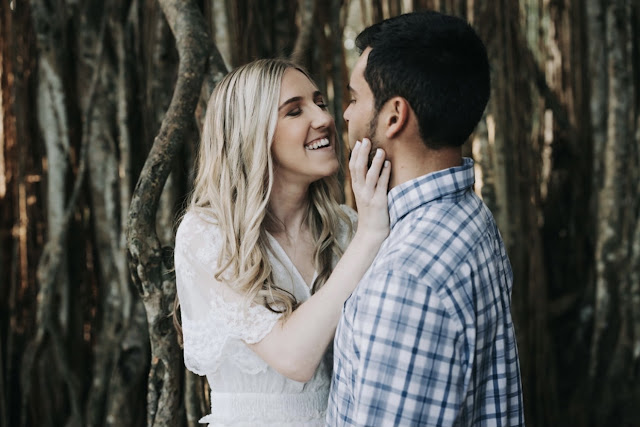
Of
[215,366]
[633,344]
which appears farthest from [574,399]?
[215,366]

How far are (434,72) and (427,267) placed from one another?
29 centimetres

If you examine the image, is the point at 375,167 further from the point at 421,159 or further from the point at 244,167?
the point at 244,167

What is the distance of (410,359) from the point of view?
0.86 m

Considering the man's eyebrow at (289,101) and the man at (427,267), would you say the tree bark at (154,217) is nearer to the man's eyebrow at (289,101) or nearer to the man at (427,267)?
the man's eyebrow at (289,101)

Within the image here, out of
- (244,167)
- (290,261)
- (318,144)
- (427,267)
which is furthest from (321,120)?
(427,267)

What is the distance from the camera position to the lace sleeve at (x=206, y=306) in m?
1.21

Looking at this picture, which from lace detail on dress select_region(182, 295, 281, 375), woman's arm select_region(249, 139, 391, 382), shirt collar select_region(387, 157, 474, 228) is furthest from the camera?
lace detail on dress select_region(182, 295, 281, 375)

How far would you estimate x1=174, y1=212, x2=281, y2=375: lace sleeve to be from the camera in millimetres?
1207

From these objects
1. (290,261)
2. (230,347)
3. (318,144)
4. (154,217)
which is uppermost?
(318,144)

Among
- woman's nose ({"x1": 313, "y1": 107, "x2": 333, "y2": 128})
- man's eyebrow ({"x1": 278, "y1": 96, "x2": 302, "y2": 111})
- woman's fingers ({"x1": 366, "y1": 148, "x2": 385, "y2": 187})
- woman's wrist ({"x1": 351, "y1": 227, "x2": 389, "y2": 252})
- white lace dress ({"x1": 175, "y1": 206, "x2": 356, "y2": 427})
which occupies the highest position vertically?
man's eyebrow ({"x1": 278, "y1": 96, "x2": 302, "y2": 111})

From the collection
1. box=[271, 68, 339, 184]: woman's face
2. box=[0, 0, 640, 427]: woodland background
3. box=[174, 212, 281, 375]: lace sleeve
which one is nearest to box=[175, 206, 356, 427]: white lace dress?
box=[174, 212, 281, 375]: lace sleeve

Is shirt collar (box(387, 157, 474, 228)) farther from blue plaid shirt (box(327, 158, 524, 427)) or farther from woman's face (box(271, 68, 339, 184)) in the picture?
woman's face (box(271, 68, 339, 184))

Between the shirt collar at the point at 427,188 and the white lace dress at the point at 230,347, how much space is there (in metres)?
0.34

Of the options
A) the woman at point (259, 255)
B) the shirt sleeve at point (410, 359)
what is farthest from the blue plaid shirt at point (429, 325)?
the woman at point (259, 255)
